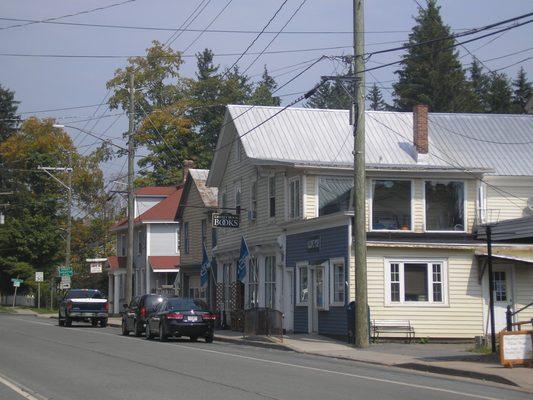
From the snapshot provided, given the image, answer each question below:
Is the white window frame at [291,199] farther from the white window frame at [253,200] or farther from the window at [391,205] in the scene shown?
the white window frame at [253,200]

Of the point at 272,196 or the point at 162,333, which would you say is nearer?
the point at 162,333

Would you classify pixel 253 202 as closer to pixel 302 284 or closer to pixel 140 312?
pixel 302 284

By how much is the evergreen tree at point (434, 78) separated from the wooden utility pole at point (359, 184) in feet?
148

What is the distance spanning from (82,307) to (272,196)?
12.0 m

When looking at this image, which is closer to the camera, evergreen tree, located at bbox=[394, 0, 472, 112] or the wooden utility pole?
the wooden utility pole

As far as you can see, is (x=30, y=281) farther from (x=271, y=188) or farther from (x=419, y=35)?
(x=271, y=188)

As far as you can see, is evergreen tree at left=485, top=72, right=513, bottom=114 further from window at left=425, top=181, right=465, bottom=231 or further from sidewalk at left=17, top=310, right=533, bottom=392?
sidewalk at left=17, top=310, right=533, bottom=392

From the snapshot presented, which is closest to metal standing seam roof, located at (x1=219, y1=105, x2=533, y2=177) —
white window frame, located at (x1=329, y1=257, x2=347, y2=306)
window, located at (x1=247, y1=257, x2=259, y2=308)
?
white window frame, located at (x1=329, y1=257, x2=347, y2=306)

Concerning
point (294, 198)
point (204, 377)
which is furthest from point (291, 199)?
point (204, 377)

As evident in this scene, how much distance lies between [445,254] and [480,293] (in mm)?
1803

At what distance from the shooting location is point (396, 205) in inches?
1245

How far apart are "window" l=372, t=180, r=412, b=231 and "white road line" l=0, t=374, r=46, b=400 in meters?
16.9

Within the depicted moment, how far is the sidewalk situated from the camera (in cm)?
1794

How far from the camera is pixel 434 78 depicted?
71.3 meters
